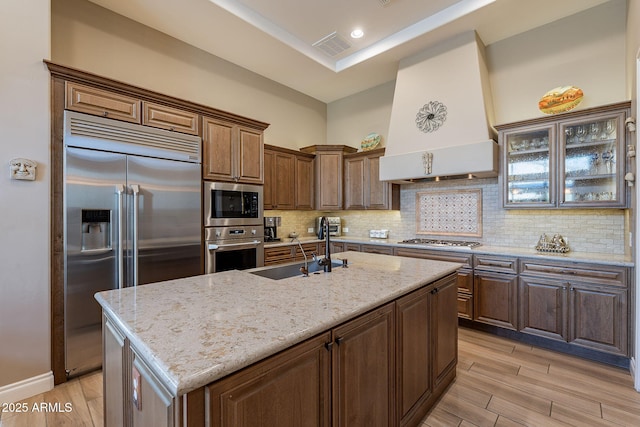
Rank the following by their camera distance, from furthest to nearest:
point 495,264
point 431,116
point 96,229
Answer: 1. point 431,116
2. point 495,264
3. point 96,229

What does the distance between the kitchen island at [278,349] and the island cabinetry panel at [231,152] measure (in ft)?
5.84

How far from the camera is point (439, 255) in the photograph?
3572 mm

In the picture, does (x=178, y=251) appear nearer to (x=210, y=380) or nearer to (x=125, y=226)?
(x=125, y=226)

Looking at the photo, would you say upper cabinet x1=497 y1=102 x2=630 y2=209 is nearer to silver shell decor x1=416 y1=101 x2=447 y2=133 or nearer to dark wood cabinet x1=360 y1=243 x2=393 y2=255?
silver shell decor x1=416 y1=101 x2=447 y2=133

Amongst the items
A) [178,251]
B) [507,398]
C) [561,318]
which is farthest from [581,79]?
[178,251]

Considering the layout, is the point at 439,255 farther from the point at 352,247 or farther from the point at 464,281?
the point at 352,247

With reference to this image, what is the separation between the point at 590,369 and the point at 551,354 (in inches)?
12.1

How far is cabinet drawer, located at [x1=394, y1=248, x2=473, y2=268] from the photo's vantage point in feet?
11.1

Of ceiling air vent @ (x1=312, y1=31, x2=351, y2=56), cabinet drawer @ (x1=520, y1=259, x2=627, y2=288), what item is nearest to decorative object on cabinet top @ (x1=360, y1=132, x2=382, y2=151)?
ceiling air vent @ (x1=312, y1=31, x2=351, y2=56)

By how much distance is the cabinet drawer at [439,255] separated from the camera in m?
3.37

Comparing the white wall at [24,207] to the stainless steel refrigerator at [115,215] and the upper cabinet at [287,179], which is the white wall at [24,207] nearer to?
the stainless steel refrigerator at [115,215]

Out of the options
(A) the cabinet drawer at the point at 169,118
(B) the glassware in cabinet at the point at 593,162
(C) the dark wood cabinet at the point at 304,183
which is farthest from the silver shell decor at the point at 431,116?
(A) the cabinet drawer at the point at 169,118

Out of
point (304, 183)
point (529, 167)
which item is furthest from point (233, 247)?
point (529, 167)

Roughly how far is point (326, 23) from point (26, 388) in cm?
448
